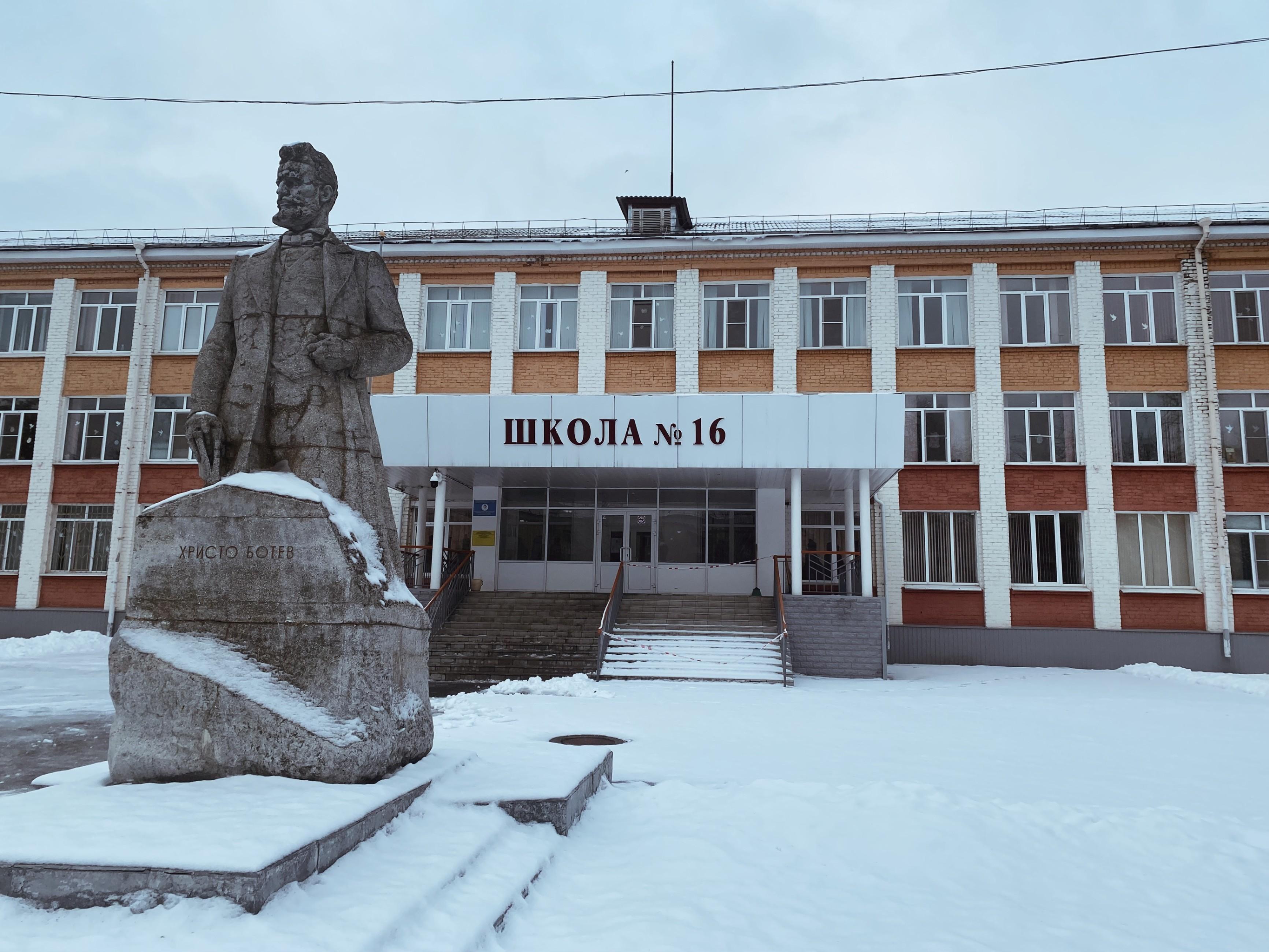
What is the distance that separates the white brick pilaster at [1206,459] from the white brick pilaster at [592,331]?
1223 cm

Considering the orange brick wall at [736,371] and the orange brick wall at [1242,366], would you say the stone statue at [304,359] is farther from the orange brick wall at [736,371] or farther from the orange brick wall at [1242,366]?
the orange brick wall at [1242,366]

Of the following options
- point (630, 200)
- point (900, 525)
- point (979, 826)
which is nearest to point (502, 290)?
point (630, 200)

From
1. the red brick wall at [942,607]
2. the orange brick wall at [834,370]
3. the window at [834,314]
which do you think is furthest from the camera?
the window at [834,314]

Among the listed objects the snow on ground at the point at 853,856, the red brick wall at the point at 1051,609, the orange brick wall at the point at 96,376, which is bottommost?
the snow on ground at the point at 853,856

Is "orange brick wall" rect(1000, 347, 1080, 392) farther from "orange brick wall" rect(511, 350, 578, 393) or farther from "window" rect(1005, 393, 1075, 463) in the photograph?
"orange brick wall" rect(511, 350, 578, 393)

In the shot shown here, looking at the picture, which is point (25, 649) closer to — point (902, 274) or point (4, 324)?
point (4, 324)

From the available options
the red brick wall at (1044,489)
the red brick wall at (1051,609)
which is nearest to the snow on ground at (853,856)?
the red brick wall at (1051,609)

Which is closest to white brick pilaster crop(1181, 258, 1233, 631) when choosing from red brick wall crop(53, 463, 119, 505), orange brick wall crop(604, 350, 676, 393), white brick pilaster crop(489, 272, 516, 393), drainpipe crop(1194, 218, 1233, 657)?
drainpipe crop(1194, 218, 1233, 657)

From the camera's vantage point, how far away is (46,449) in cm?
2181

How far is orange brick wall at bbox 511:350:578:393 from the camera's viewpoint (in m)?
21.0

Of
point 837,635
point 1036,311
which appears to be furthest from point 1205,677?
point 1036,311

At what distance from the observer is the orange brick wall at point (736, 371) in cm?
2070

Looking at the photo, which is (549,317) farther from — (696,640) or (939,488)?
(939,488)

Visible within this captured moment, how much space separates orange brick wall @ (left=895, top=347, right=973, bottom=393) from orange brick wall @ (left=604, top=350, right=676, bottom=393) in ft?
16.1
